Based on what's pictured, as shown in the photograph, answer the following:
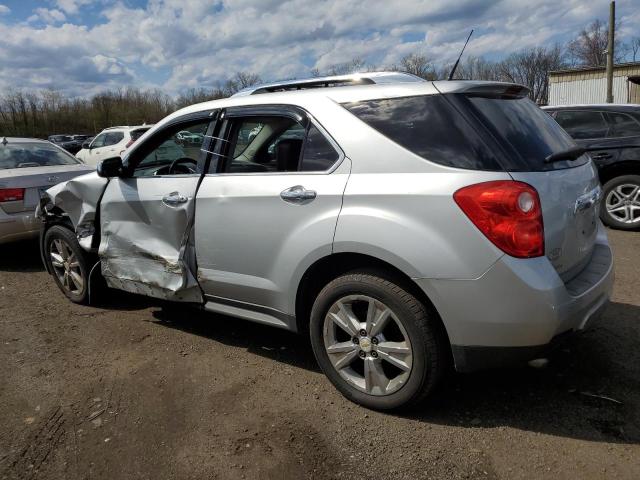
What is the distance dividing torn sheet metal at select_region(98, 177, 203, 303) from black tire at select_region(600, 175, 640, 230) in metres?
5.74

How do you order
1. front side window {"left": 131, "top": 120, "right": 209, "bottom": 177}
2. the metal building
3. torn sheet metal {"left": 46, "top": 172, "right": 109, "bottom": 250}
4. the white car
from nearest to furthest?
front side window {"left": 131, "top": 120, "right": 209, "bottom": 177} → torn sheet metal {"left": 46, "top": 172, "right": 109, "bottom": 250} → the white car → the metal building

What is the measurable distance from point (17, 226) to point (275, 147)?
4.15 meters

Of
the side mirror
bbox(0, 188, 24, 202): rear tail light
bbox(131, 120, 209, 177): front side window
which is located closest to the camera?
bbox(131, 120, 209, 177): front side window

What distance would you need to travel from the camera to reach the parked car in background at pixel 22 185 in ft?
18.9

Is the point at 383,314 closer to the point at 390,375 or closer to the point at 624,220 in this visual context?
the point at 390,375

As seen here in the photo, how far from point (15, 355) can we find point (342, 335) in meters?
2.62

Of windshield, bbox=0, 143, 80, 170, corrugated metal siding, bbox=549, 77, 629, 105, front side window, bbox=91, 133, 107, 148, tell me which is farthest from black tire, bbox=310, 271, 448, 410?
corrugated metal siding, bbox=549, 77, 629, 105

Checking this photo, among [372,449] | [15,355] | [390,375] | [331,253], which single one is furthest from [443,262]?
[15,355]

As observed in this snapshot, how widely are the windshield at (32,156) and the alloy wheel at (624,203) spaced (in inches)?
287

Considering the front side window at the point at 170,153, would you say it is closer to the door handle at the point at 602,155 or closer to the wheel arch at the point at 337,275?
the wheel arch at the point at 337,275

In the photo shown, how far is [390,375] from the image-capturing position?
2.82 m

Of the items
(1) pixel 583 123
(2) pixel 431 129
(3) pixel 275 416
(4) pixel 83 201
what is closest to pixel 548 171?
(2) pixel 431 129

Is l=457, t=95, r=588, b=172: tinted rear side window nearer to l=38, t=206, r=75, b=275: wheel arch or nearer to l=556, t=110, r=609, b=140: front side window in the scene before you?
l=38, t=206, r=75, b=275: wheel arch

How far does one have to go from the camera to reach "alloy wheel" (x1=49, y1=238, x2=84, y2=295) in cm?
463
